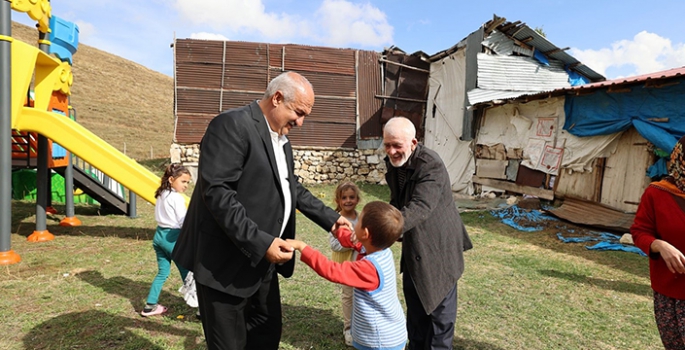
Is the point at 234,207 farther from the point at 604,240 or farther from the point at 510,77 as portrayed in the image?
the point at 510,77

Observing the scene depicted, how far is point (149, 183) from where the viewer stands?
22.3 feet

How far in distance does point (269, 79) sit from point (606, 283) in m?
13.2

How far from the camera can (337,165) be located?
1619 centimetres

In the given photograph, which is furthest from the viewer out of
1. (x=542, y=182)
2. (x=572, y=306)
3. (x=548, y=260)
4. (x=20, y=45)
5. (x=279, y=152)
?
(x=542, y=182)

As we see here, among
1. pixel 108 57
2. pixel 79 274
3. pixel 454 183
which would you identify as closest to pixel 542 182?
pixel 454 183

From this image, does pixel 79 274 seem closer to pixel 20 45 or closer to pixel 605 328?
pixel 20 45

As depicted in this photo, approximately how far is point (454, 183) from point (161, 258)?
12.0 metres

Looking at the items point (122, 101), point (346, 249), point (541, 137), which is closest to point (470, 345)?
point (346, 249)

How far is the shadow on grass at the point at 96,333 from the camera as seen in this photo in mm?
3381

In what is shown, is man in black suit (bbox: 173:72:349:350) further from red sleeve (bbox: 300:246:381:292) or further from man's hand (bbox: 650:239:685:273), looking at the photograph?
man's hand (bbox: 650:239:685:273)

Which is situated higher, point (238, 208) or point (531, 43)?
point (531, 43)

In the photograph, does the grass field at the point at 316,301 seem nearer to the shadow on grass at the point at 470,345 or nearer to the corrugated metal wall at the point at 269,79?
the shadow on grass at the point at 470,345

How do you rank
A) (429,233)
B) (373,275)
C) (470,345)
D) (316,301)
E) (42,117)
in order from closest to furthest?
(373,275) → (429,233) → (470,345) → (316,301) → (42,117)

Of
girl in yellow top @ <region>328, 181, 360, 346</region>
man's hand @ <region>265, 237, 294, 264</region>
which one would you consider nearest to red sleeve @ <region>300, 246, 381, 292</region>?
man's hand @ <region>265, 237, 294, 264</region>
